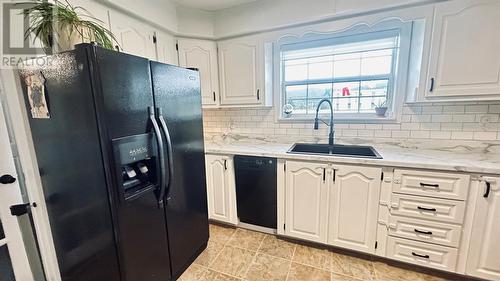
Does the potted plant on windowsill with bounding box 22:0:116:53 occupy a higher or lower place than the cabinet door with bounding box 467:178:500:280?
higher

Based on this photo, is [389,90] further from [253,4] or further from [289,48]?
[253,4]

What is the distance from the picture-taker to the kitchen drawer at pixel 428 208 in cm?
147

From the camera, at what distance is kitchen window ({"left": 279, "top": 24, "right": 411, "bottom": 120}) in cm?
204

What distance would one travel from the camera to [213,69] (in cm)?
238

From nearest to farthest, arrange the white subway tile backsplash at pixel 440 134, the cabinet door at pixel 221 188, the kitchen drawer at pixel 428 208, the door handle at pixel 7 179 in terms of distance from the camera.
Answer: the door handle at pixel 7 179 < the kitchen drawer at pixel 428 208 < the white subway tile backsplash at pixel 440 134 < the cabinet door at pixel 221 188

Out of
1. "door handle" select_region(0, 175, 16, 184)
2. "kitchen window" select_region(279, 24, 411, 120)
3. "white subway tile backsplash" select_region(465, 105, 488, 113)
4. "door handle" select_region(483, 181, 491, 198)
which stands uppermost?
"kitchen window" select_region(279, 24, 411, 120)

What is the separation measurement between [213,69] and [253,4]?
77cm

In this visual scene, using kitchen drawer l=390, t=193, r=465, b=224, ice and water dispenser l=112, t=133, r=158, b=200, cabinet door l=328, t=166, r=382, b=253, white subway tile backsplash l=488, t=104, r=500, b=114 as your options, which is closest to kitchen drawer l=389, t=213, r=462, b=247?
kitchen drawer l=390, t=193, r=465, b=224

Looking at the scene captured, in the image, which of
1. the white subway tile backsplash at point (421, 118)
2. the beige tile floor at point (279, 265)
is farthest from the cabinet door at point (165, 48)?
the white subway tile backsplash at point (421, 118)

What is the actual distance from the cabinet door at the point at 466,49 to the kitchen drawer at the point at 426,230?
978 mm

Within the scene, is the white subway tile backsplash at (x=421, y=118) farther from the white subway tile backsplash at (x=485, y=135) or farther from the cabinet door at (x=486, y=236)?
the cabinet door at (x=486, y=236)

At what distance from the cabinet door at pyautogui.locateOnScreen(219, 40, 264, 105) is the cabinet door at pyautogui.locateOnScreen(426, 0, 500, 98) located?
1.44 m

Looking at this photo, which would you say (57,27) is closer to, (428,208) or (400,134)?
(428,208)

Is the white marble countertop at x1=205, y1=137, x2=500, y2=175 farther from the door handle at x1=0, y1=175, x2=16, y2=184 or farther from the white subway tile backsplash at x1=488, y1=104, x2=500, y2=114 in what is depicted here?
the door handle at x1=0, y1=175, x2=16, y2=184
